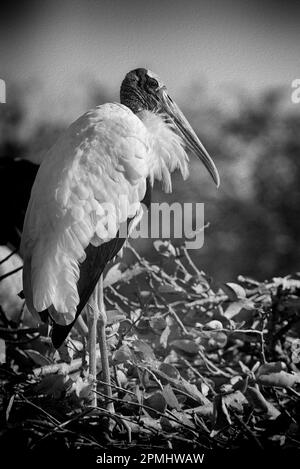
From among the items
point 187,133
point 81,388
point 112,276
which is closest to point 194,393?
point 81,388

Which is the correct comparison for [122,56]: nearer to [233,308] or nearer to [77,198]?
[77,198]

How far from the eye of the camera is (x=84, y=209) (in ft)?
6.04

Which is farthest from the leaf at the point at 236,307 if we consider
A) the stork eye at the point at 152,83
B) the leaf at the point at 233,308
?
the stork eye at the point at 152,83

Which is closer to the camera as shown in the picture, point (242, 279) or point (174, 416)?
point (174, 416)

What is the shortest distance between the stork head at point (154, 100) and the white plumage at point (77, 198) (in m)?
0.20

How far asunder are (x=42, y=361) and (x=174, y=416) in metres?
0.47

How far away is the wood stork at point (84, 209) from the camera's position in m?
1.78

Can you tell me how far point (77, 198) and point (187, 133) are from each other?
516 millimetres

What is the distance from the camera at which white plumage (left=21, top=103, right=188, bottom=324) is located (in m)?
1.78

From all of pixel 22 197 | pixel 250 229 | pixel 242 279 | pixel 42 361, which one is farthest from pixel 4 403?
pixel 250 229

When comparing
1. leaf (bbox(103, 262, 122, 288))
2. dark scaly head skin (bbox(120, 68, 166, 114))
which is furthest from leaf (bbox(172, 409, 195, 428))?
dark scaly head skin (bbox(120, 68, 166, 114))

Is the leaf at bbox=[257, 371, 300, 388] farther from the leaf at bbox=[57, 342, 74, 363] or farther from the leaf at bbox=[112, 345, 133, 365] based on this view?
the leaf at bbox=[57, 342, 74, 363]

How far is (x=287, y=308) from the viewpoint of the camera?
203 centimetres
